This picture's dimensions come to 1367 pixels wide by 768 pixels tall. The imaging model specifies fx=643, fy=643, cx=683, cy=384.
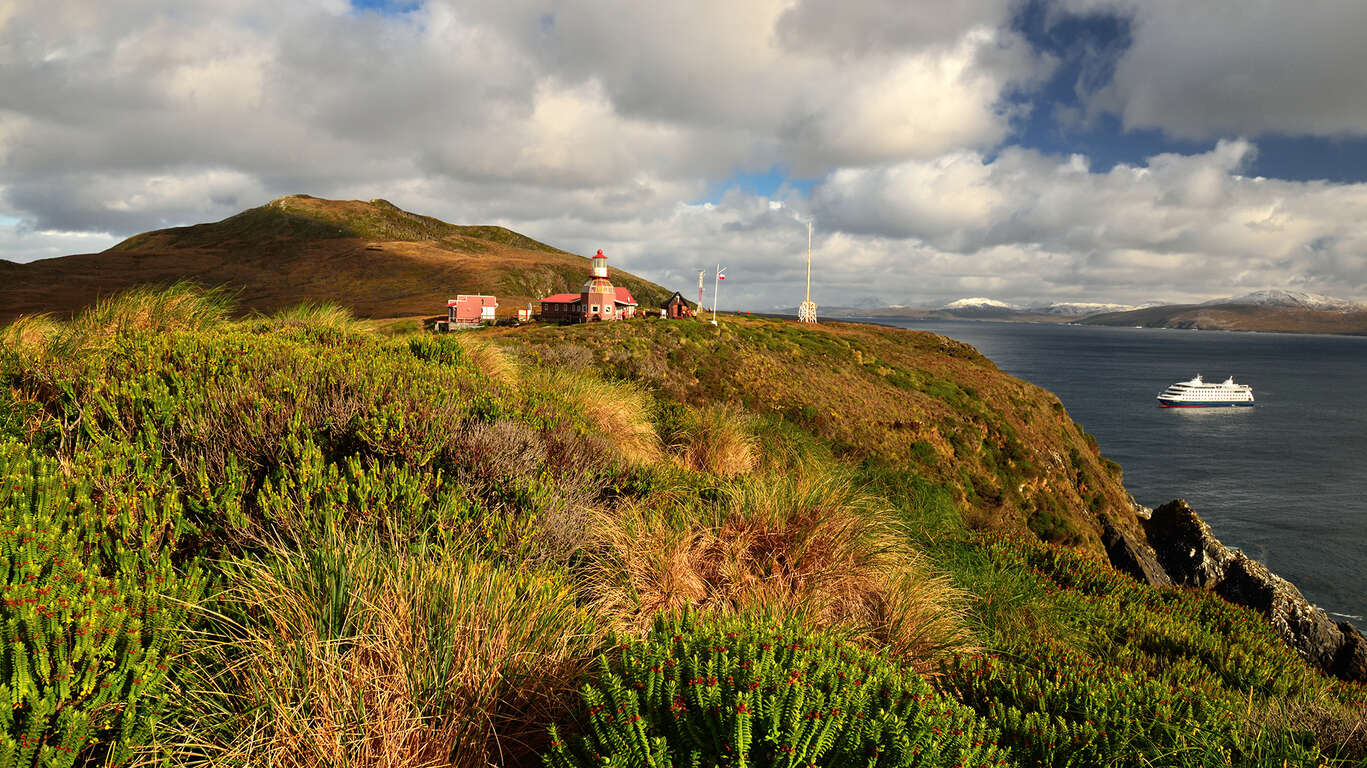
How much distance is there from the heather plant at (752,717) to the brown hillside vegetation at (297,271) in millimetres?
78106

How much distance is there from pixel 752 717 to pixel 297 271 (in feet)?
479

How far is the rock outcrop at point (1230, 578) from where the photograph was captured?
1408 cm

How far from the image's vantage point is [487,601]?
136 inches

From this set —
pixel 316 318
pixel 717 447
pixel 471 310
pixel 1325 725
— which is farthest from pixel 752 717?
pixel 471 310

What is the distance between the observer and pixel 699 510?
20.5 feet

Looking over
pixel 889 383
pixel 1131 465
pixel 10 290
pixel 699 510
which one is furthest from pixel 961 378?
pixel 10 290

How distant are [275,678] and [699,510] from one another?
12.6 ft

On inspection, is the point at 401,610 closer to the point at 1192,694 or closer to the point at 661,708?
the point at 661,708

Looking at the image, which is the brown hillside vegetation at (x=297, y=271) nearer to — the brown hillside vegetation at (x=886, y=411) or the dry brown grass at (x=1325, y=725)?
the brown hillside vegetation at (x=886, y=411)

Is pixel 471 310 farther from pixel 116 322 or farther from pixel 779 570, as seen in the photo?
pixel 779 570

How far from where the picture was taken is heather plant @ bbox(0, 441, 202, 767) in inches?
91.0

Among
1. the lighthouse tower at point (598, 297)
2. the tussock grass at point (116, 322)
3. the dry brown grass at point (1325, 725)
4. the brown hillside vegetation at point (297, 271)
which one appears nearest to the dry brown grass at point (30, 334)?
the tussock grass at point (116, 322)

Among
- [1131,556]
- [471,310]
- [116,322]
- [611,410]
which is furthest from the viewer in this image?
[471,310]

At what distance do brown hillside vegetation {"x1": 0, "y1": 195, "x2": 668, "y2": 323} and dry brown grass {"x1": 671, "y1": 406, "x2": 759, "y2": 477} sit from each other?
233ft
